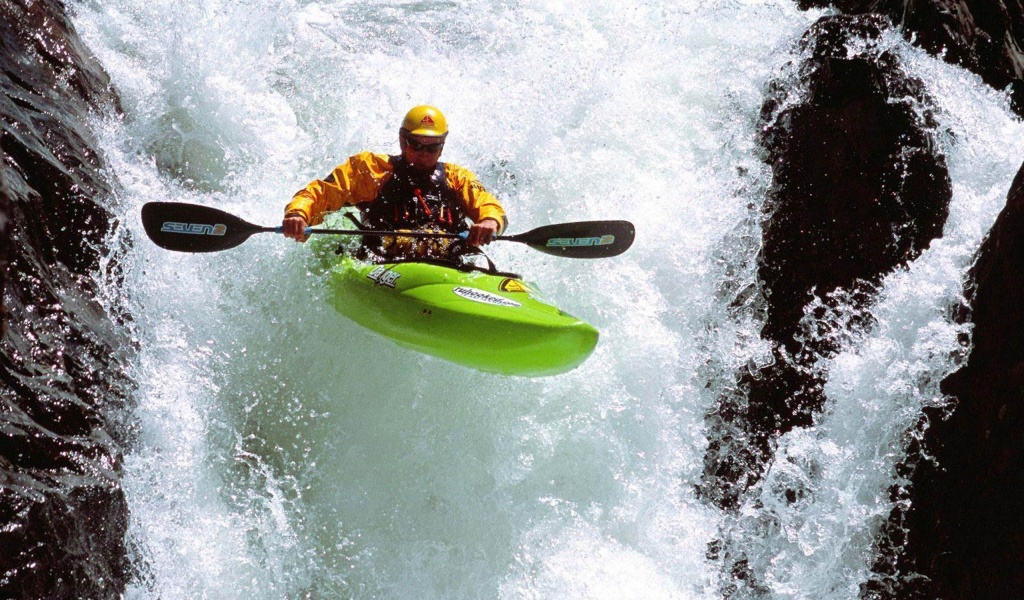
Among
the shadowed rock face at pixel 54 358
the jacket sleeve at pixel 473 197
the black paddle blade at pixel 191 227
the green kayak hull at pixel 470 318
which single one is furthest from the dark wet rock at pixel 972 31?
the shadowed rock face at pixel 54 358

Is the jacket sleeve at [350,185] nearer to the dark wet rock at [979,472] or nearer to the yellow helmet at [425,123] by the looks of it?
the yellow helmet at [425,123]

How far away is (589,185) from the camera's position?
19.9 ft

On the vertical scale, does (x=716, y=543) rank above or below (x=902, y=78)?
below

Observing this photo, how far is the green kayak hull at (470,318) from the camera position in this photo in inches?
157

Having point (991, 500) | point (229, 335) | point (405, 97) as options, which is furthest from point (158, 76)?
point (991, 500)

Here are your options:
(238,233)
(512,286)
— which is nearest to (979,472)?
(512,286)

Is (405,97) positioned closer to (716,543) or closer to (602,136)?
(602,136)

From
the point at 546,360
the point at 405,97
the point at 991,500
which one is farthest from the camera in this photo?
the point at 405,97

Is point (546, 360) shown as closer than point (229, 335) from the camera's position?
Yes

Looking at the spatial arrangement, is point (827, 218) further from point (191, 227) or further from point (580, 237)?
point (191, 227)

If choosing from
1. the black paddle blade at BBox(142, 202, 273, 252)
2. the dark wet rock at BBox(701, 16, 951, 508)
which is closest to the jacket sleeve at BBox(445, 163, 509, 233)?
the black paddle blade at BBox(142, 202, 273, 252)

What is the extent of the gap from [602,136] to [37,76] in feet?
12.0

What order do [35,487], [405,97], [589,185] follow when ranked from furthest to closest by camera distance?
1. [405,97]
2. [589,185]
3. [35,487]

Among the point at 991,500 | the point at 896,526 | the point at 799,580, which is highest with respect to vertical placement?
the point at 991,500
